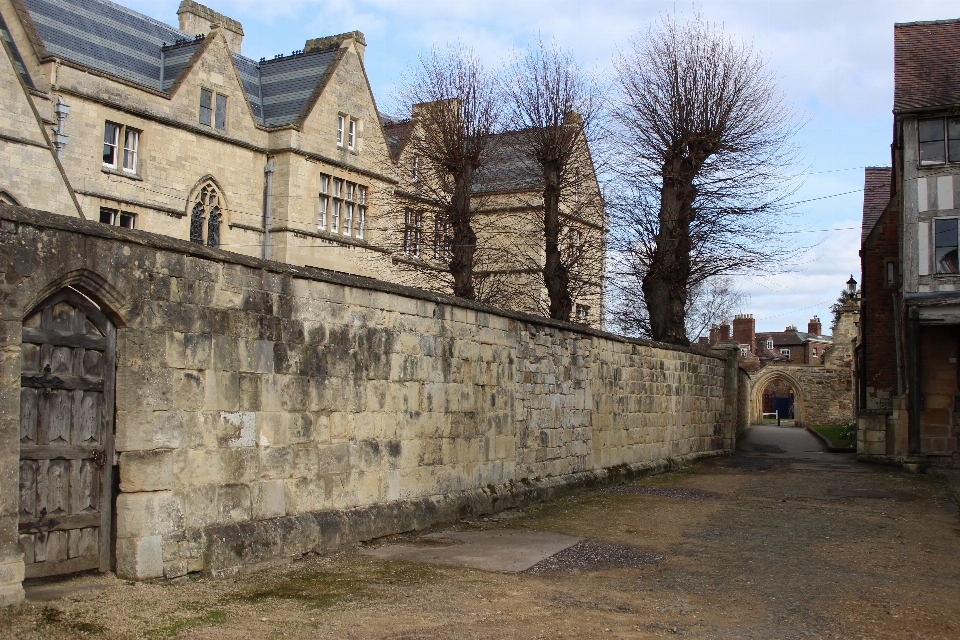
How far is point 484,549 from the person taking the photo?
821cm

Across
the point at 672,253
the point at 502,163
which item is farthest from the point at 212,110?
the point at 672,253

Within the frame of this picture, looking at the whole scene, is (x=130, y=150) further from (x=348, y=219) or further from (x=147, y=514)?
(x=147, y=514)

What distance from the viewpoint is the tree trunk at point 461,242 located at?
19719 mm

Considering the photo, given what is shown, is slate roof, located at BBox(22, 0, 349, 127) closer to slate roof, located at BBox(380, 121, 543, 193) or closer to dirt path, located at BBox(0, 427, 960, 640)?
slate roof, located at BBox(380, 121, 543, 193)

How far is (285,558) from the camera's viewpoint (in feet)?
23.5

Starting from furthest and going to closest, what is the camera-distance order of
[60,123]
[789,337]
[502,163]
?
[789,337] → [502,163] → [60,123]

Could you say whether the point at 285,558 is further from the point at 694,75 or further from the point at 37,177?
the point at 694,75

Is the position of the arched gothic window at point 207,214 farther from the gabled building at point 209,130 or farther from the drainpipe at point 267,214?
the drainpipe at point 267,214

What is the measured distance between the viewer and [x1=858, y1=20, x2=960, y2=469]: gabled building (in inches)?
758

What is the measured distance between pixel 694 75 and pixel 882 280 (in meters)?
8.64

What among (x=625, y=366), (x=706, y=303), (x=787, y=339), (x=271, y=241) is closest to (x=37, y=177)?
(x=271, y=241)

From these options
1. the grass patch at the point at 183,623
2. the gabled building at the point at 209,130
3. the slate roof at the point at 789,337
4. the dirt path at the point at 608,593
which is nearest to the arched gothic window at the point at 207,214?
the gabled building at the point at 209,130

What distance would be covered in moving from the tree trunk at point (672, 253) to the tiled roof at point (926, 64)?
4899 mm

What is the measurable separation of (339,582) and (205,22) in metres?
28.9
